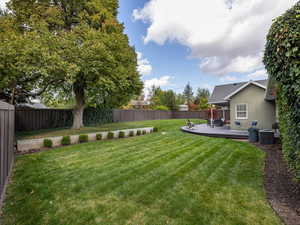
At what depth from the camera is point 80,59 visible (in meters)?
7.38

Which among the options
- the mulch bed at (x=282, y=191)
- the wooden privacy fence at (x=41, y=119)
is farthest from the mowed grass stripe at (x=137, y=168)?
the wooden privacy fence at (x=41, y=119)

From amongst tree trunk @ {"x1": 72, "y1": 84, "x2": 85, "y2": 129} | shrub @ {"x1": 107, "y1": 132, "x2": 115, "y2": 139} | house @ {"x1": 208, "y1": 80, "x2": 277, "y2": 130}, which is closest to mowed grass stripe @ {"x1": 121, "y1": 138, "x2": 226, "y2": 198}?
shrub @ {"x1": 107, "y1": 132, "x2": 115, "y2": 139}

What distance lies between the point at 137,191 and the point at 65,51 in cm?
736

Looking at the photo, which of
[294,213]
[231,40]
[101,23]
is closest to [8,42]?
[101,23]

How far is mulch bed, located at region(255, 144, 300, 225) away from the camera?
2322mm

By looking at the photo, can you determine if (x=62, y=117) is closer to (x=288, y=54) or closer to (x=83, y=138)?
(x=83, y=138)

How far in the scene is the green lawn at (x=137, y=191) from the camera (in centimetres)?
225

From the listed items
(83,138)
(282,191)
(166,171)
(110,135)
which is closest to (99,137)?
(110,135)

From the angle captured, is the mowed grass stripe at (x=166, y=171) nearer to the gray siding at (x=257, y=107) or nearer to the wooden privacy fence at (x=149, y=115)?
the gray siding at (x=257, y=107)

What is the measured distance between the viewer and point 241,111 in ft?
35.7

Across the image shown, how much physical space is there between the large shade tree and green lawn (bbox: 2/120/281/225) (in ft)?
13.7

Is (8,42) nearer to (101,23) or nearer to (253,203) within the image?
(101,23)

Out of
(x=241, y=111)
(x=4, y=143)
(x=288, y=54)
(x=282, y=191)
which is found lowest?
(x=282, y=191)

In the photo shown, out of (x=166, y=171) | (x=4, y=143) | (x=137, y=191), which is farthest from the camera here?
(x=166, y=171)
